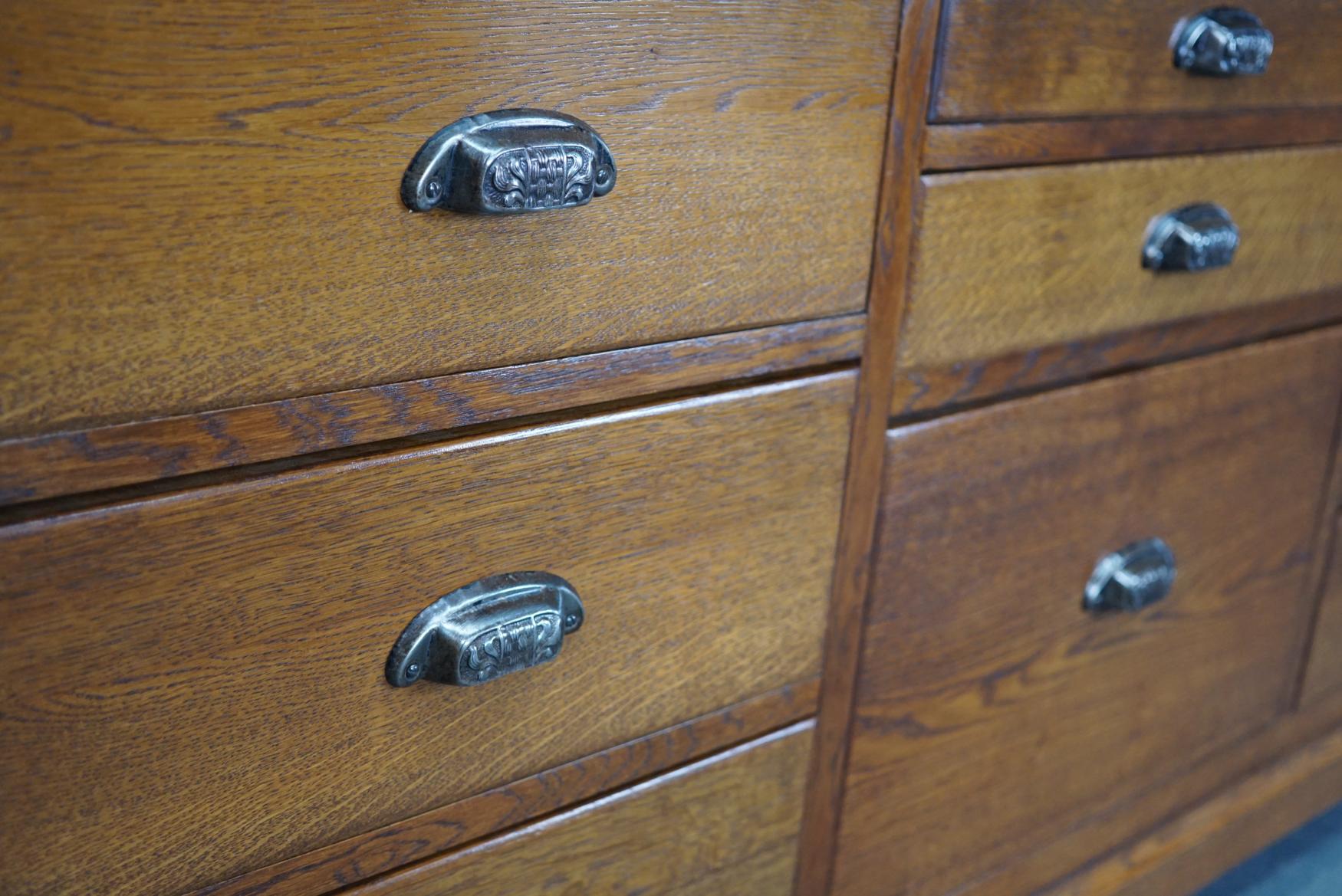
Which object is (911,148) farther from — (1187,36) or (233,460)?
(233,460)

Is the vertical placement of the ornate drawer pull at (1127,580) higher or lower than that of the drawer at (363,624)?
lower

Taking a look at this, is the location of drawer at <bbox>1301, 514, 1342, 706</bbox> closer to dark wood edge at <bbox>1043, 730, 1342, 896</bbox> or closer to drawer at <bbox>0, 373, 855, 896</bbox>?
dark wood edge at <bbox>1043, 730, 1342, 896</bbox>

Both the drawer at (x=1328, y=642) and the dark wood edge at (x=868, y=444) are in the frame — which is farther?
the drawer at (x=1328, y=642)

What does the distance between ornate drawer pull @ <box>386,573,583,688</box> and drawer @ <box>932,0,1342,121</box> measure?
0.30 m

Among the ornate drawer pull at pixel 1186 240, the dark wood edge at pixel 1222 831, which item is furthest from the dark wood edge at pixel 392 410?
the dark wood edge at pixel 1222 831

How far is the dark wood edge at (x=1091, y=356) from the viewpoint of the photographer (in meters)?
0.65

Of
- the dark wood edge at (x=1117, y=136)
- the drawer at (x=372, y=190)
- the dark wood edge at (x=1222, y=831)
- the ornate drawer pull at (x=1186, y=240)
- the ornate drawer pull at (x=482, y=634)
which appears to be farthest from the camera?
the dark wood edge at (x=1222, y=831)

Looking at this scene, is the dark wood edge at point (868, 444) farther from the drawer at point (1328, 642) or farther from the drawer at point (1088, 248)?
the drawer at point (1328, 642)

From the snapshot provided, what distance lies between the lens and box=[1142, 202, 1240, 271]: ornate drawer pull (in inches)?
28.1

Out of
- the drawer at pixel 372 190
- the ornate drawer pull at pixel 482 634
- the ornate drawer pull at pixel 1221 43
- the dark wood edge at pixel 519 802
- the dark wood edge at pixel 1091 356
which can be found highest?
the ornate drawer pull at pixel 1221 43

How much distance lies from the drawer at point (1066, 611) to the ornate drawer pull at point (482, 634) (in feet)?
0.70

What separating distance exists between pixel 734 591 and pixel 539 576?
11cm

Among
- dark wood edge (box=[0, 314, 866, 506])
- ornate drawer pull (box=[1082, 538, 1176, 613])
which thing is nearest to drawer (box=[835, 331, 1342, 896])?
ornate drawer pull (box=[1082, 538, 1176, 613])

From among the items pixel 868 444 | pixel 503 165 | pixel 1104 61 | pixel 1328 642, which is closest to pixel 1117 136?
pixel 1104 61
